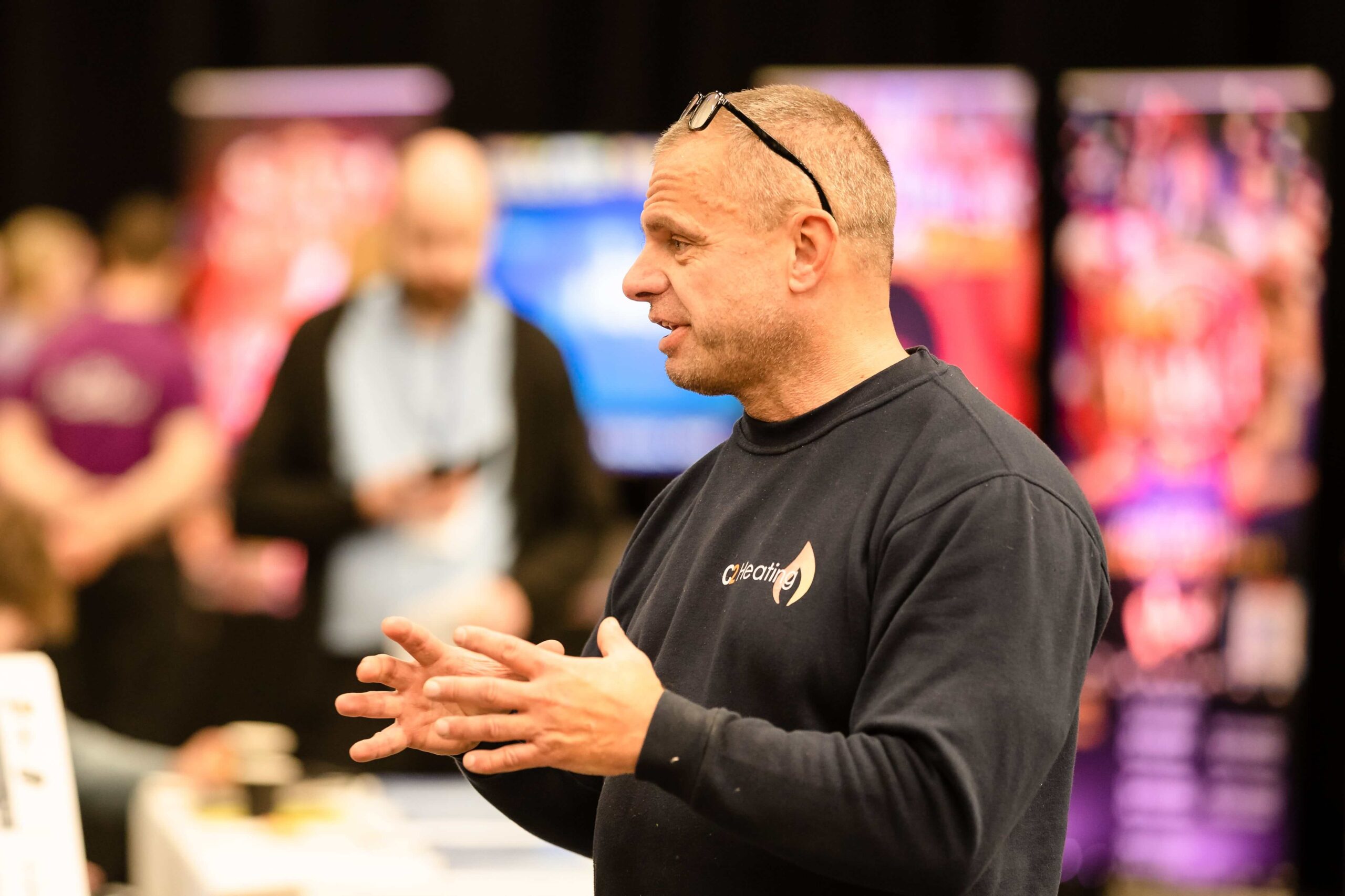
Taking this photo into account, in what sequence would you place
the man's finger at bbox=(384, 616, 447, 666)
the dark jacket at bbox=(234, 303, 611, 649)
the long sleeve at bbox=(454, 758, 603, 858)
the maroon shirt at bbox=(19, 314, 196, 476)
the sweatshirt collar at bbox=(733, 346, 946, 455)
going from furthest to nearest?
the maroon shirt at bbox=(19, 314, 196, 476) → the dark jacket at bbox=(234, 303, 611, 649) → the long sleeve at bbox=(454, 758, 603, 858) → the sweatshirt collar at bbox=(733, 346, 946, 455) → the man's finger at bbox=(384, 616, 447, 666)

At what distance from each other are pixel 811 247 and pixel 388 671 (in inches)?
22.2

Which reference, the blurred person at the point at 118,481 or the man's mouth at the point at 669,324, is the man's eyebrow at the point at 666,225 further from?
the blurred person at the point at 118,481

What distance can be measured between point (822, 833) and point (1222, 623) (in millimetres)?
3529

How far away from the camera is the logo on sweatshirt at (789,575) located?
1338 mm

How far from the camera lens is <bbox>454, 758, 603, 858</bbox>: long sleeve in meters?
1.62

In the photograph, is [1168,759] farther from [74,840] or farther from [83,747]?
[74,840]

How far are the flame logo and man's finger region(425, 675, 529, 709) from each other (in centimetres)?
27

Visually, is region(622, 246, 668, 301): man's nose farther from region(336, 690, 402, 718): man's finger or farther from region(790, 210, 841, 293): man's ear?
region(336, 690, 402, 718): man's finger

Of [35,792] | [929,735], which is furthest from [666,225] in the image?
[35,792]

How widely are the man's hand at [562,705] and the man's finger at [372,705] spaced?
0.61 ft

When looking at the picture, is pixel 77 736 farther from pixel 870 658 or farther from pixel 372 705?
pixel 870 658

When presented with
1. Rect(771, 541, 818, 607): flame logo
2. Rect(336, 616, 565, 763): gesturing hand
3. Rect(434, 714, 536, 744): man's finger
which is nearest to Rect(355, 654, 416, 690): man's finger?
Rect(336, 616, 565, 763): gesturing hand

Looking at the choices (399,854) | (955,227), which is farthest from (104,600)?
(955,227)

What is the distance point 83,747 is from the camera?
280 centimetres
